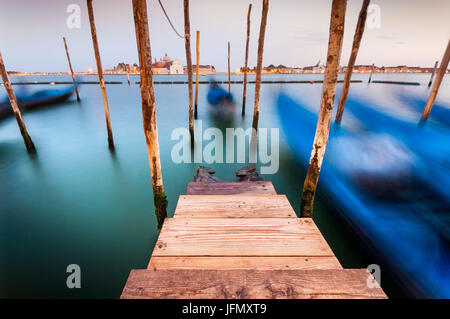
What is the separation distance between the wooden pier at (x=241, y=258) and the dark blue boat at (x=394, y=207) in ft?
9.54

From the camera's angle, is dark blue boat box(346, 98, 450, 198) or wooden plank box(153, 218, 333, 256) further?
dark blue boat box(346, 98, 450, 198)

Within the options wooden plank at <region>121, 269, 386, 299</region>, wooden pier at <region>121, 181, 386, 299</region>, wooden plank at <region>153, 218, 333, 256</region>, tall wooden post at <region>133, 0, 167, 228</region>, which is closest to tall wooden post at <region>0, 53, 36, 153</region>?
tall wooden post at <region>133, 0, 167, 228</region>

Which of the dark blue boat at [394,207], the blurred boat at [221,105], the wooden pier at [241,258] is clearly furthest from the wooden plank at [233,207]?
the blurred boat at [221,105]

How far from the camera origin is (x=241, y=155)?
824cm

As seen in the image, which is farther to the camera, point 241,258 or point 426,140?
point 426,140

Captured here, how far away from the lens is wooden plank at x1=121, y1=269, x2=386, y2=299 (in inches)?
54.1

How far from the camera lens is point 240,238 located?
6.68 feet

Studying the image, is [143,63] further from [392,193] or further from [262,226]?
[392,193]

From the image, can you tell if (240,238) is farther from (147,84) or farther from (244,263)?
(147,84)

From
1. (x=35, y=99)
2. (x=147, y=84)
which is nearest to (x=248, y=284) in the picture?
(x=147, y=84)

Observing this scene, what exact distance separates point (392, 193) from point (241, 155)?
492 centimetres

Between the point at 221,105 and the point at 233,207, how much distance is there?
1899 centimetres

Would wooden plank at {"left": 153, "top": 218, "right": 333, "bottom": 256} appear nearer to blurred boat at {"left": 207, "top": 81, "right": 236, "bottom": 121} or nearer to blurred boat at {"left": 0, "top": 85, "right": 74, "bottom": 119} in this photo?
blurred boat at {"left": 207, "top": 81, "right": 236, "bottom": 121}

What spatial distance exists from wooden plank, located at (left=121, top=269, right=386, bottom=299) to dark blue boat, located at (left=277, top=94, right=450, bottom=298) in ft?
10.0
